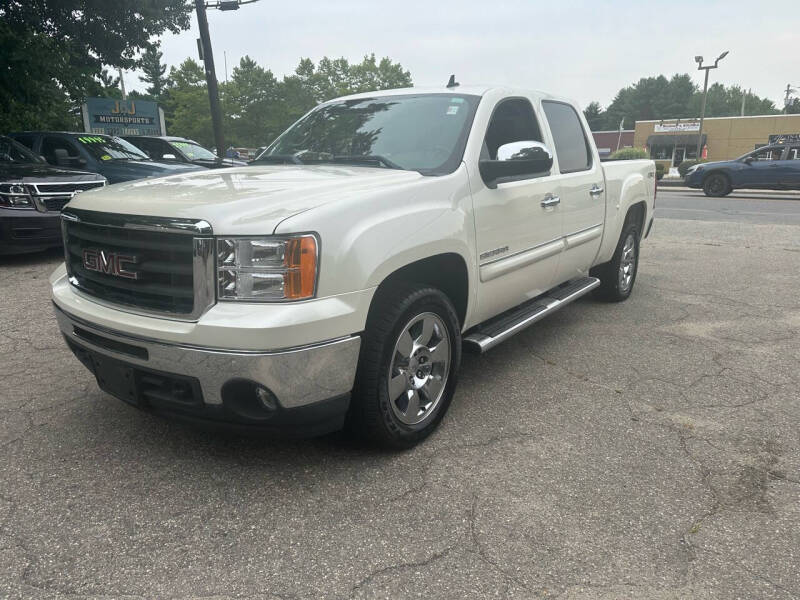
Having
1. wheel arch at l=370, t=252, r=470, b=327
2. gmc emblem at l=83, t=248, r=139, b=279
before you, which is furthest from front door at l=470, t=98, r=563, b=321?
gmc emblem at l=83, t=248, r=139, b=279

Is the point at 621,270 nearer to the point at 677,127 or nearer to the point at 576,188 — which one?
the point at 576,188

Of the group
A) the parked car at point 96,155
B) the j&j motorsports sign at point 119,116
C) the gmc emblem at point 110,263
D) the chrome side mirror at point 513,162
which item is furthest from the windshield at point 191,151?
the chrome side mirror at point 513,162

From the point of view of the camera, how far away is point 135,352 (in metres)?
2.54

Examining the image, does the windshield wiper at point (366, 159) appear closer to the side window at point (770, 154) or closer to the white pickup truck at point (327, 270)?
the white pickup truck at point (327, 270)

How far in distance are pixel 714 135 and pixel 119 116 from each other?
46858mm

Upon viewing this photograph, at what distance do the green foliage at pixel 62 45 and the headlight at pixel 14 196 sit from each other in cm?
445

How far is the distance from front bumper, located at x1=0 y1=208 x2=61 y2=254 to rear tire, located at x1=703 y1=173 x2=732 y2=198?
60.3 feet

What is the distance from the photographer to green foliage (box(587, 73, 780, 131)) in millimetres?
107000

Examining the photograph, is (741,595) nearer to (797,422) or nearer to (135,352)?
(797,422)

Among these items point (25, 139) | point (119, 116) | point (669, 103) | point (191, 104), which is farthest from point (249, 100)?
point (669, 103)

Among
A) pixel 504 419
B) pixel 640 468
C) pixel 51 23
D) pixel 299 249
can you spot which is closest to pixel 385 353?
pixel 299 249

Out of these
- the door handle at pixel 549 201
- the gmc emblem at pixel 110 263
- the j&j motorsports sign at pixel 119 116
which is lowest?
the gmc emblem at pixel 110 263

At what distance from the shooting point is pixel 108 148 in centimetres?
1005

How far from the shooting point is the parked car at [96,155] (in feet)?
30.9
